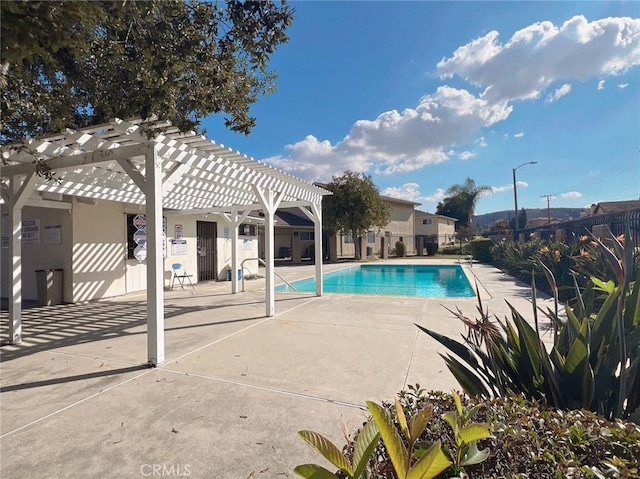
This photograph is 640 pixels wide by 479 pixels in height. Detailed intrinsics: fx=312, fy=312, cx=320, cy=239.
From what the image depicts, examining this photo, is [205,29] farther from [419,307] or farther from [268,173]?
[419,307]

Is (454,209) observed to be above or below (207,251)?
above

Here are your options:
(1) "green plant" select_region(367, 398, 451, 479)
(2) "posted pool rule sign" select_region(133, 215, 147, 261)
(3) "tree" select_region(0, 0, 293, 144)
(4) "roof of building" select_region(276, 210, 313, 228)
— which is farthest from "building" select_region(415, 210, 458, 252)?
(1) "green plant" select_region(367, 398, 451, 479)

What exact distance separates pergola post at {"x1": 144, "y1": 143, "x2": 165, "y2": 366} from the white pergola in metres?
0.01

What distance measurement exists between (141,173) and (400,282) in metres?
13.1

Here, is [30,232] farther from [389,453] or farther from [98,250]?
[389,453]

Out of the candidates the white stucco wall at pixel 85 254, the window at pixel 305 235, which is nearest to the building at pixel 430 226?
the window at pixel 305 235

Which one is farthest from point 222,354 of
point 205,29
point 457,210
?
point 457,210

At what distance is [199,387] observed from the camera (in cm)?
366

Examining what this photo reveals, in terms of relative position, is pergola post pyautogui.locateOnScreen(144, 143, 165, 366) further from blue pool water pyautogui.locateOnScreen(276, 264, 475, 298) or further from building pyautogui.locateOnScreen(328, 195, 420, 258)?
building pyautogui.locateOnScreen(328, 195, 420, 258)

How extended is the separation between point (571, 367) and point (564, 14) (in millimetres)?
7734

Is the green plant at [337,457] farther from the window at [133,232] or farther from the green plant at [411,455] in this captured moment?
the window at [133,232]

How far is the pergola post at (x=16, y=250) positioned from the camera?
17.7 feet

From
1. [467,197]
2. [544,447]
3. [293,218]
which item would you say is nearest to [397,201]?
[293,218]

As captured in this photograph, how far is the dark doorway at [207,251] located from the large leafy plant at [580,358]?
42.6ft
